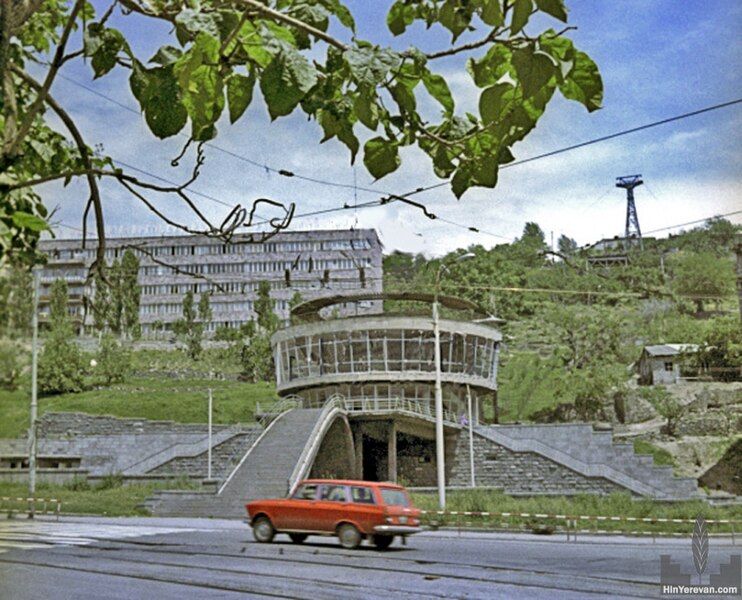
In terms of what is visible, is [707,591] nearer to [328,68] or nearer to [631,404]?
[328,68]

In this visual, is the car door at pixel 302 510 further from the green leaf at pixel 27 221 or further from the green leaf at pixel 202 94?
the green leaf at pixel 202 94

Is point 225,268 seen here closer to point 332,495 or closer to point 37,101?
point 37,101

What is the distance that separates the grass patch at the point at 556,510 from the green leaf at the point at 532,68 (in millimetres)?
4107

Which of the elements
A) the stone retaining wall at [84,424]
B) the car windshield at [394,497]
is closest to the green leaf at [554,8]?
the stone retaining wall at [84,424]

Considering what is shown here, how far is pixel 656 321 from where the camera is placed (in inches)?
277

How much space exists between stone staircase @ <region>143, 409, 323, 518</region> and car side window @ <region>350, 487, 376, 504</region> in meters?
0.33

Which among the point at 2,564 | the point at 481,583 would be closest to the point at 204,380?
the point at 481,583

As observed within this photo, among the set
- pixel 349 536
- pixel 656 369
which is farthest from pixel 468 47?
pixel 656 369

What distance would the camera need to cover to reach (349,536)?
3916 mm

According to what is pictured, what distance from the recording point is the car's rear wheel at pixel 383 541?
13.0ft

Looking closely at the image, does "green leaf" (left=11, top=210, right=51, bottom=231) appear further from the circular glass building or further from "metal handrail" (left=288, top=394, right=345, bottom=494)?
"metal handrail" (left=288, top=394, right=345, bottom=494)

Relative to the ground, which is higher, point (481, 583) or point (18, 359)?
point (18, 359)

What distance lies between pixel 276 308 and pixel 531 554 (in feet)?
8.38

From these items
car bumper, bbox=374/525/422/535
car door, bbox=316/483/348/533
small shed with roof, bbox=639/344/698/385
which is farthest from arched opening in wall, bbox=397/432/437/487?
small shed with roof, bbox=639/344/698/385
